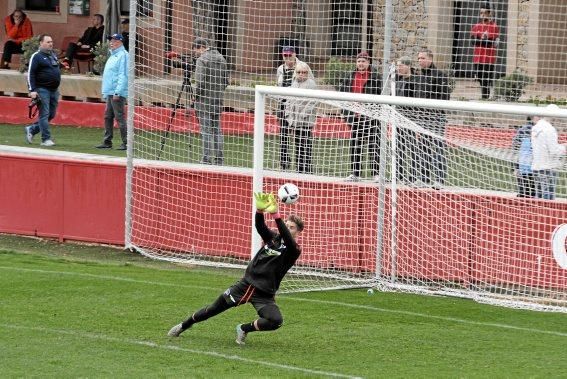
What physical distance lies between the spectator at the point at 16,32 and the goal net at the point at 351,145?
40.4 feet

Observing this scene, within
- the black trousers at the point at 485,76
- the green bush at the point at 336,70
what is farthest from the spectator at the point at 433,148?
the black trousers at the point at 485,76

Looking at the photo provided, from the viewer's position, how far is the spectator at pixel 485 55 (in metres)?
17.6

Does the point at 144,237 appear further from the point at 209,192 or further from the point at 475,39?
the point at 475,39

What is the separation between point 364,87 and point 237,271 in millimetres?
2818

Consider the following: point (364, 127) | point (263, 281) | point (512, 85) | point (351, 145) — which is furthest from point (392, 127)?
point (263, 281)

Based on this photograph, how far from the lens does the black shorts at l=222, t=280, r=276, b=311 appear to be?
1195cm

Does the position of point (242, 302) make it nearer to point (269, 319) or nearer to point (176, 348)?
point (269, 319)

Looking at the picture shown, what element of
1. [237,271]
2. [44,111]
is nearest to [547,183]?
[237,271]

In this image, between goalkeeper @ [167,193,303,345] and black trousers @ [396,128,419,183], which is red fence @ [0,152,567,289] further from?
goalkeeper @ [167,193,303,345]

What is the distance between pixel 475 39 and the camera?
18.3 metres

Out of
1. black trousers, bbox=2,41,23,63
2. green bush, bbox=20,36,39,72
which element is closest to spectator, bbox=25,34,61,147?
green bush, bbox=20,36,39,72

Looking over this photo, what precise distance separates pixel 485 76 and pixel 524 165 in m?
3.18

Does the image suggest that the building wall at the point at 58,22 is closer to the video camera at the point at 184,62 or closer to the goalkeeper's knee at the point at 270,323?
the video camera at the point at 184,62

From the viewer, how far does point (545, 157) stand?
14492 millimetres
